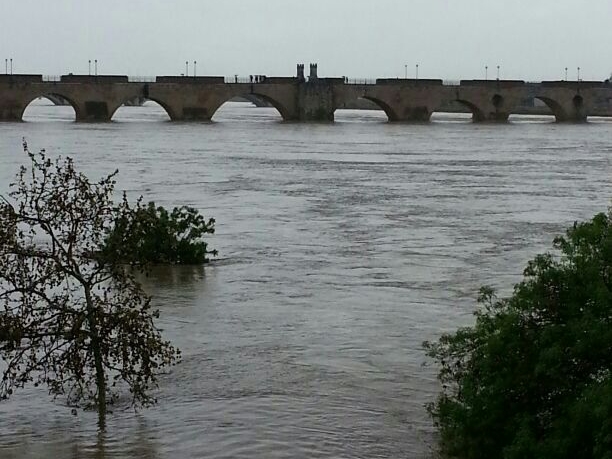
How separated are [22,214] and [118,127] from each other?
5514 cm

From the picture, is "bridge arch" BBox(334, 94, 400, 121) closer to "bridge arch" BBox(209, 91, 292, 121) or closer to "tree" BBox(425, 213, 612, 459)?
"bridge arch" BBox(209, 91, 292, 121)

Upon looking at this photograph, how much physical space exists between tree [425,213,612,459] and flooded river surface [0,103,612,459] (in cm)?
103

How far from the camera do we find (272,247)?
17.9 m

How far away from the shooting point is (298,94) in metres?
74.6

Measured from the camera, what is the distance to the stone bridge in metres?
68.9

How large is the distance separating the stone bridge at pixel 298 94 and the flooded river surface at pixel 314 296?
3463 centimetres

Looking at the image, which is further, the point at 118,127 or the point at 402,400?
the point at 118,127

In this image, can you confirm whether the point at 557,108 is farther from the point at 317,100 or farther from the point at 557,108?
the point at 317,100

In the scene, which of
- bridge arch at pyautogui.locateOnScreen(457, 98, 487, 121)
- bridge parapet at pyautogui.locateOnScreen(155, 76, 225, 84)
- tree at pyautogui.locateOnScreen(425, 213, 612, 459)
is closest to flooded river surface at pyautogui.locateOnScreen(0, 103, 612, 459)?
tree at pyautogui.locateOnScreen(425, 213, 612, 459)

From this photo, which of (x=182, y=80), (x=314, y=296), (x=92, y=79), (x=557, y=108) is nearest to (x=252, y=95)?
(x=182, y=80)

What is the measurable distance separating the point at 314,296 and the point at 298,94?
2422 inches

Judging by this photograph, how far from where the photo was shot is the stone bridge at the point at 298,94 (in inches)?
2714

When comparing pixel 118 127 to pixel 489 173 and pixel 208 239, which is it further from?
pixel 208 239

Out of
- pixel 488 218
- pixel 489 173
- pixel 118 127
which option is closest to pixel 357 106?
pixel 118 127
